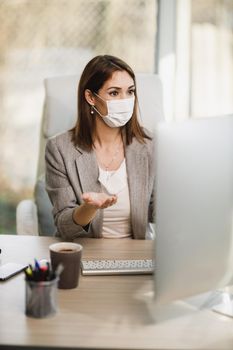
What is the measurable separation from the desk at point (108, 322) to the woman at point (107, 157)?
51 centimetres

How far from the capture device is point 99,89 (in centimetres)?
185

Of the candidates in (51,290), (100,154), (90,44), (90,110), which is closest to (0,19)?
(90,44)

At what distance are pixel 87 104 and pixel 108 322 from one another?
1.05 metres

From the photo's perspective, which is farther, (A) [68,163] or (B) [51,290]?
(A) [68,163]

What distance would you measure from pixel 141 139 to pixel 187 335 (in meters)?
1.02

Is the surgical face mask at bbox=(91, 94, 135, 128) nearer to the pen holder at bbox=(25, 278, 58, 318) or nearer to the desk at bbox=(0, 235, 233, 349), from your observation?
the desk at bbox=(0, 235, 233, 349)

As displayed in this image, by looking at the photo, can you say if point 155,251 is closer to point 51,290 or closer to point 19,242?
point 51,290

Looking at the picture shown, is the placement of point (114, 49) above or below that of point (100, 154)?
above

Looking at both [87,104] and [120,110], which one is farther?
[87,104]

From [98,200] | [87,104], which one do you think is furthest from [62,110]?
[98,200]

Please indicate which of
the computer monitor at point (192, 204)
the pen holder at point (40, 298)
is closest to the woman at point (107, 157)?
the pen holder at point (40, 298)

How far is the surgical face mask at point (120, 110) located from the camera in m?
1.81

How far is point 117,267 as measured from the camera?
1.31 m

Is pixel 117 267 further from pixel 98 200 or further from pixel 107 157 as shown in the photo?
pixel 107 157
